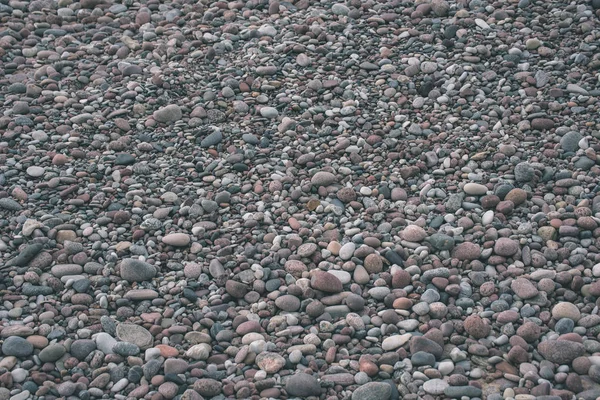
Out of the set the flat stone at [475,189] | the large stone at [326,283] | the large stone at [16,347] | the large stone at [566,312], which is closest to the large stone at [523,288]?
the large stone at [566,312]

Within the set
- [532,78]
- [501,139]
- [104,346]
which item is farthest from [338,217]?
[532,78]

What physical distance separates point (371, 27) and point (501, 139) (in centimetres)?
188

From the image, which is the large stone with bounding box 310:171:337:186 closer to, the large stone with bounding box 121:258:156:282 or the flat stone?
the flat stone

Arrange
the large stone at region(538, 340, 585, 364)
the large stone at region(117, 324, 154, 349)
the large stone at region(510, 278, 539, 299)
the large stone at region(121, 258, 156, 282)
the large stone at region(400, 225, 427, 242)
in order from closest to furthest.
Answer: the large stone at region(538, 340, 585, 364), the large stone at region(117, 324, 154, 349), the large stone at region(510, 278, 539, 299), the large stone at region(121, 258, 156, 282), the large stone at region(400, 225, 427, 242)

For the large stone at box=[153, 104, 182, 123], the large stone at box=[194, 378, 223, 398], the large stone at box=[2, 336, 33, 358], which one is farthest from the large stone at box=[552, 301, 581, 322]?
the large stone at box=[153, 104, 182, 123]

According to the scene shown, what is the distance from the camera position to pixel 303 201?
5094mm

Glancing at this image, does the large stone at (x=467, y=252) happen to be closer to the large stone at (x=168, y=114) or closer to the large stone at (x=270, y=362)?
the large stone at (x=270, y=362)

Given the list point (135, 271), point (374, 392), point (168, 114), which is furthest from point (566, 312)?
point (168, 114)

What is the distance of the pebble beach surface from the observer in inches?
158

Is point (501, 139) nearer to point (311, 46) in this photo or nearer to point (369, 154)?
point (369, 154)

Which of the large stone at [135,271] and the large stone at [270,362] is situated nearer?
the large stone at [270,362]

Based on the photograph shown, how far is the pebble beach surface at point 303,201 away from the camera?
158 inches

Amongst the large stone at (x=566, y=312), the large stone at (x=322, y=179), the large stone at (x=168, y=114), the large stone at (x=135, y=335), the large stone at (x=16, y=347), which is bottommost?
the large stone at (x=135, y=335)

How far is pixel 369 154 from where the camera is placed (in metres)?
5.44
